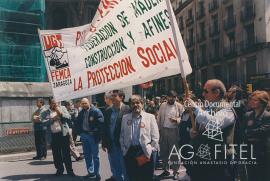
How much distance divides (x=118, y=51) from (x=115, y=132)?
6.64 feet

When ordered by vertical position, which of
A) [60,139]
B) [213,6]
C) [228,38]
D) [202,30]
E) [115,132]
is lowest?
[60,139]

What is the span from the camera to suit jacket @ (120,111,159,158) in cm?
584

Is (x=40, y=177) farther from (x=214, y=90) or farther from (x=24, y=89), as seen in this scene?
(x=214, y=90)

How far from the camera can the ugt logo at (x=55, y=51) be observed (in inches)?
248

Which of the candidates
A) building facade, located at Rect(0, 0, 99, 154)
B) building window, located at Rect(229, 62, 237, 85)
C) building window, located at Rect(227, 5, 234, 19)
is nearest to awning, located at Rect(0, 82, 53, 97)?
building facade, located at Rect(0, 0, 99, 154)

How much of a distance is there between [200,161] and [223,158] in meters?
0.27

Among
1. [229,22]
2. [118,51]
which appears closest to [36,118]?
[118,51]

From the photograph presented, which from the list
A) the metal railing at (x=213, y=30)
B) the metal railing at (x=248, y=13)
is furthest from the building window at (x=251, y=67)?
the metal railing at (x=213, y=30)

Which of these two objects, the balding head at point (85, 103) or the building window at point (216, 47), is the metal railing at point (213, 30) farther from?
the balding head at point (85, 103)

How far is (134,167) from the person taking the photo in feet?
19.3

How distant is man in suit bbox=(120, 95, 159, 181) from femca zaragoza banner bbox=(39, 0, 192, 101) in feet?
2.02

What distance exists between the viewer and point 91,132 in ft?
28.3

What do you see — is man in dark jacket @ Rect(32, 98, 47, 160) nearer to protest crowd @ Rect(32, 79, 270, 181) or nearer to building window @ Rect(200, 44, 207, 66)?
protest crowd @ Rect(32, 79, 270, 181)

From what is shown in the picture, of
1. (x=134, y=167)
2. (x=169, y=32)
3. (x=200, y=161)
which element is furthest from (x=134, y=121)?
(x=200, y=161)
